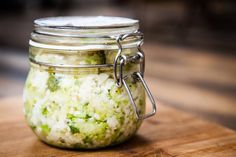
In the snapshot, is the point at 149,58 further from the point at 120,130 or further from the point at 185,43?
the point at 120,130

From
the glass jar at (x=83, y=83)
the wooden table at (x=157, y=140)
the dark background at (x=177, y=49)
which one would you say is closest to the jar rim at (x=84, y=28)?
the glass jar at (x=83, y=83)

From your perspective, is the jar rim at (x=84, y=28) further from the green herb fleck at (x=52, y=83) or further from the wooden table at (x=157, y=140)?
the wooden table at (x=157, y=140)

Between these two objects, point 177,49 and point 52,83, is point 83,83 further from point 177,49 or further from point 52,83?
point 177,49

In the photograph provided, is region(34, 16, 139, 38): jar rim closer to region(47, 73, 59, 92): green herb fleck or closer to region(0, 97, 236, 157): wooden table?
region(47, 73, 59, 92): green herb fleck

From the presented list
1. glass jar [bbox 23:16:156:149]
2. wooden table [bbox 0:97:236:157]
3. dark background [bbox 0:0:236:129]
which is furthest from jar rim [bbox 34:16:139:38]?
dark background [bbox 0:0:236:129]

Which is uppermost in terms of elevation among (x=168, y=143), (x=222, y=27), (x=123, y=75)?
(x=123, y=75)

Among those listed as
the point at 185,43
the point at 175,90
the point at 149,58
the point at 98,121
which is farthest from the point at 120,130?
the point at 185,43
